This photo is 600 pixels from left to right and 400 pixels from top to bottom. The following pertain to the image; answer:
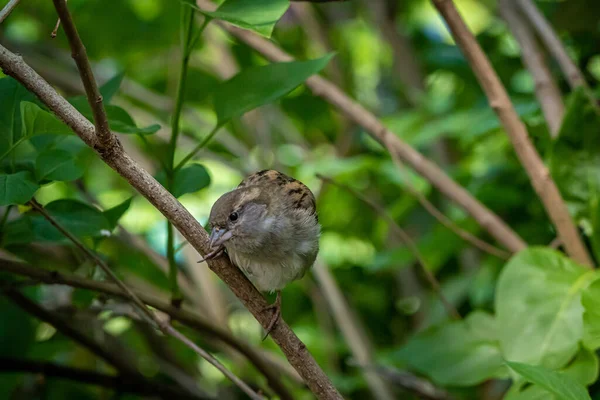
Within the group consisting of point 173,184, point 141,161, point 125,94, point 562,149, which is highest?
point 125,94

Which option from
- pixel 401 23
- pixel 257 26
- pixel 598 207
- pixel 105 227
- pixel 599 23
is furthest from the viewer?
pixel 401 23

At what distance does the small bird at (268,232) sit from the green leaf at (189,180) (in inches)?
4.9

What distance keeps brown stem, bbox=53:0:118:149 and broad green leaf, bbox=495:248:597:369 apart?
2.36ft

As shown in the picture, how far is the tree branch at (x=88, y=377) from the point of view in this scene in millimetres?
1325

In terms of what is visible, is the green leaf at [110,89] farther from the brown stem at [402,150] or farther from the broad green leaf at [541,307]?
the broad green leaf at [541,307]

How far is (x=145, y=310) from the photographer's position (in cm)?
103

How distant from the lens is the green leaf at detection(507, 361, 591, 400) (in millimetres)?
838

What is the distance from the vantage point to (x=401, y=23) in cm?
238

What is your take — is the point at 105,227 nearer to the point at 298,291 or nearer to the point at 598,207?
the point at 598,207

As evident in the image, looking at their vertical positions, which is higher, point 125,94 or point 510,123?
point 125,94

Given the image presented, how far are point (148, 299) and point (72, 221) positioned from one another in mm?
155

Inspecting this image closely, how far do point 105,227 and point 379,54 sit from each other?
1.74 meters

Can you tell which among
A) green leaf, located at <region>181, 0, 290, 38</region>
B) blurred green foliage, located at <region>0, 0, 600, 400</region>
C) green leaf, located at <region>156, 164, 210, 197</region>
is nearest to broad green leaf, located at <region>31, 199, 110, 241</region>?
blurred green foliage, located at <region>0, 0, 600, 400</region>

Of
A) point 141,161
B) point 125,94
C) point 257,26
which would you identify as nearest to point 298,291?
point 141,161
